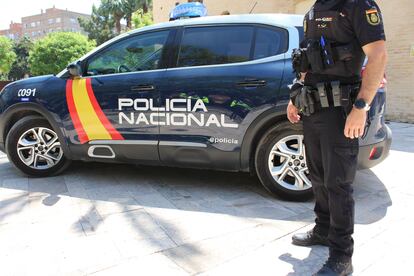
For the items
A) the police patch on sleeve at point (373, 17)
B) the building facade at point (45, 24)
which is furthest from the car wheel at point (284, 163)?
the building facade at point (45, 24)

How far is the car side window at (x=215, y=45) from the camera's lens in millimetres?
3855

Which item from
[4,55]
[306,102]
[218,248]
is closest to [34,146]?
[218,248]

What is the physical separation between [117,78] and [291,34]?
1807 millimetres

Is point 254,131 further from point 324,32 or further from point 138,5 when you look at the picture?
point 138,5

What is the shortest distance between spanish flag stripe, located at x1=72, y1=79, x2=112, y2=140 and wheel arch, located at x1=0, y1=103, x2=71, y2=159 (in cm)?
30

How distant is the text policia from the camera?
12.5ft

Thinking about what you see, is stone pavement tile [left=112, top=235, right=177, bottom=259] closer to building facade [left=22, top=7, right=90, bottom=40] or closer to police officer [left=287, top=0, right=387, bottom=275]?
police officer [left=287, top=0, right=387, bottom=275]

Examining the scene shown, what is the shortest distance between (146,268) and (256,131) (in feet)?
5.43

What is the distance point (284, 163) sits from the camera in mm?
3670

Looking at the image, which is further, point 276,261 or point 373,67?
point 276,261

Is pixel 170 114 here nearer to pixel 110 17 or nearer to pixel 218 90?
pixel 218 90

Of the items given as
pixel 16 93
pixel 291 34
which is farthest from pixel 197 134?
pixel 16 93

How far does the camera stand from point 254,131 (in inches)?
146

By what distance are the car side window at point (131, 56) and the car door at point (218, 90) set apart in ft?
0.84
